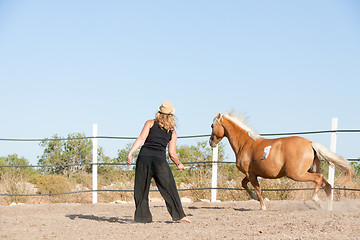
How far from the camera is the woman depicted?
20.8 ft

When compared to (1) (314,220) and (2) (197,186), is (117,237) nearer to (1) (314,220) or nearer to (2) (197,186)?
(1) (314,220)

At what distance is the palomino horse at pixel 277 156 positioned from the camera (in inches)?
290

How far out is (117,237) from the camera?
17.8 feet

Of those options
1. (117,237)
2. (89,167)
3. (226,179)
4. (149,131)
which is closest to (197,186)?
(226,179)

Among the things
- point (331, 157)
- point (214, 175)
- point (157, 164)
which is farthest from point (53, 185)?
point (331, 157)

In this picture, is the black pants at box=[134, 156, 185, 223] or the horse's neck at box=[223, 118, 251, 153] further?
the horse's neck at box=[223, 118, 251, 153]

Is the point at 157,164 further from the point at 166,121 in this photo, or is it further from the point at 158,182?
the point at 166,121

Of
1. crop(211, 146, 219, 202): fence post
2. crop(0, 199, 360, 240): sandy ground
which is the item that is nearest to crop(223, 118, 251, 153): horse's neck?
crop(0, 199, 360, 240): sandy ground

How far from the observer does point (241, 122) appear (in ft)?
27.8

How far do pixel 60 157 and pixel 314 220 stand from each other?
16.7m

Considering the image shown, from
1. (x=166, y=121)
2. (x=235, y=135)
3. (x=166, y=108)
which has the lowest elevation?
(x=235, y=135)

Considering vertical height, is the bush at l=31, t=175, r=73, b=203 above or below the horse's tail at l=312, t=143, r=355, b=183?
below

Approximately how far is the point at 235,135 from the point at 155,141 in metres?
2.49

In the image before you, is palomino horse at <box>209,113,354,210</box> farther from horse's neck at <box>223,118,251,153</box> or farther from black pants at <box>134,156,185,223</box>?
black pants at <box>134,156,185,223</box>
